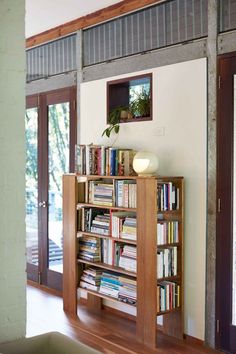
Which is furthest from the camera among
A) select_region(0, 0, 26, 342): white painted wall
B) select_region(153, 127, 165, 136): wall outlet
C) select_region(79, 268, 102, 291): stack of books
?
select_region(79, 268, 102, 291): stack of books

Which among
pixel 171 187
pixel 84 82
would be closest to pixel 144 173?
pixel 171 187

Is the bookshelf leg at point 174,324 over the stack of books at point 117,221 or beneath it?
beneath

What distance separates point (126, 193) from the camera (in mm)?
4363

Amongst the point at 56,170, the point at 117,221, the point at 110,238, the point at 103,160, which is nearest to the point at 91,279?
the point at 110,238

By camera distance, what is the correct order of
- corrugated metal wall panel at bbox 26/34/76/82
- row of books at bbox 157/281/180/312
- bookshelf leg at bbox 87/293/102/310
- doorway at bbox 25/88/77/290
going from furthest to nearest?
doorway at bbox 25/88/77/290 → corrugated metal wall panel at bbox 26/34/76/82 → bookshelf leg at bbox 87/293/102/310 → row of books at bbox 157/281/180/312

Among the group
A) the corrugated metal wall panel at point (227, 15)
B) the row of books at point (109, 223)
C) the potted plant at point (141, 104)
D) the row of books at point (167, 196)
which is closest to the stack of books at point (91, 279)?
the row of books at point (109, 223)

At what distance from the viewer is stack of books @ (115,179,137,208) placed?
4.29 metres

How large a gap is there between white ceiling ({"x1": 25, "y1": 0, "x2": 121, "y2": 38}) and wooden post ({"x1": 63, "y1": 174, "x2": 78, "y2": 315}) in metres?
1.64

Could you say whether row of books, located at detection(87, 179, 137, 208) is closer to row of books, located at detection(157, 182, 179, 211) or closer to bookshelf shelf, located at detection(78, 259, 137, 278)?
row of books, located at detection(157, 182, 179, 211)

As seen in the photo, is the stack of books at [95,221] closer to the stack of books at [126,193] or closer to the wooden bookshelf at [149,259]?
the wooden bookshelf at [149,259]

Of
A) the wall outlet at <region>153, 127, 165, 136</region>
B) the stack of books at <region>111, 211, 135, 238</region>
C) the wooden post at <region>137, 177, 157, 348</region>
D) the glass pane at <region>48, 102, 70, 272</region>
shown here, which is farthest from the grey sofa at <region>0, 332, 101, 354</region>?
the glass pane at <region>48, 102, 70, 272</region>

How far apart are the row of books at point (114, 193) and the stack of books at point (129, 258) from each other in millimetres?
385

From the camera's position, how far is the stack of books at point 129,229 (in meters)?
4.30

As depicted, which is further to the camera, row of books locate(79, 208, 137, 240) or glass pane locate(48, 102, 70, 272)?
glass pane locate(48, 102, 70, 272)
